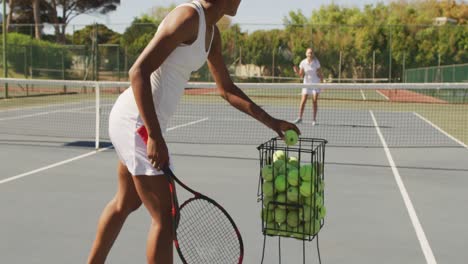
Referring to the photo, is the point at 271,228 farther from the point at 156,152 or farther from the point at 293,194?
the point at 156,152

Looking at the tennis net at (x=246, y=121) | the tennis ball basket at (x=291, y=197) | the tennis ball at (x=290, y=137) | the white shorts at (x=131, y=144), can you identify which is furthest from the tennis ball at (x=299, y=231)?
the tennis net at (x=246, y=121)

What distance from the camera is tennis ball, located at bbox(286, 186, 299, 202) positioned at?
8.37 ft

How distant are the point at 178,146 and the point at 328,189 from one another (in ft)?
10.7

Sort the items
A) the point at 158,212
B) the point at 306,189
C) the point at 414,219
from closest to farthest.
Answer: the point at 158,212 < the point at 306,189 < the point at 414,219

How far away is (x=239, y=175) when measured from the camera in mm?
6016

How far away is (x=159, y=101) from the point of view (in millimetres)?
2404

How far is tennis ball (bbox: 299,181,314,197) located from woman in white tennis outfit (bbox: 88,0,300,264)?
577 millimetres

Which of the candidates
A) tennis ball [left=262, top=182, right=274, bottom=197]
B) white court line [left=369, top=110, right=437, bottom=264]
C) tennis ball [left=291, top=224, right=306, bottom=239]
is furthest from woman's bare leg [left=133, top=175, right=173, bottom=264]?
white court line [left=369, top=110, right=437, bottom=264]

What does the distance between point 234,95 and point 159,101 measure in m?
0.56

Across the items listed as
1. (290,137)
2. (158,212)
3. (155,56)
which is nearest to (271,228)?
(290,137)

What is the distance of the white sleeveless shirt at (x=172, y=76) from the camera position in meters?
2.34

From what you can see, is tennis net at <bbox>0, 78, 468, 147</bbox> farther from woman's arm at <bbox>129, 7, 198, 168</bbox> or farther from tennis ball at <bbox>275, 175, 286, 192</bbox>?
woman's arm at <bbox>129, 7, 198, 168</bbox>

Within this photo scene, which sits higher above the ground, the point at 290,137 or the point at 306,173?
the point at 290,137

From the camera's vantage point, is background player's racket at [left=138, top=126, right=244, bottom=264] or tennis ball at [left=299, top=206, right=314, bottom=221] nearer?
tennis ball at [left=299, top=206, right=314, bottom=221]
